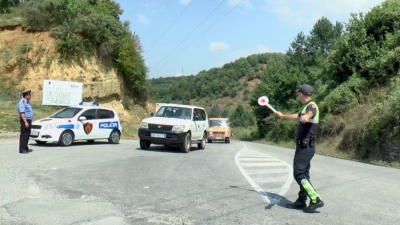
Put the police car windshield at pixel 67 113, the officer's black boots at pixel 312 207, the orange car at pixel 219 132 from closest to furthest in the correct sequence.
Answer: the officer's black boots at pixel 312 207
the police car windshield at pixel 67 113
the orange car at pixel 219 132

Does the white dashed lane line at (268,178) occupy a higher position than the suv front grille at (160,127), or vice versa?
the suv front grille at (160,127)

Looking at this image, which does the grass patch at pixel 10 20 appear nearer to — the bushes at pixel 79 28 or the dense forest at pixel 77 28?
the dense forest at pixel 77 28

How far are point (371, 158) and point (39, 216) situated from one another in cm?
1695

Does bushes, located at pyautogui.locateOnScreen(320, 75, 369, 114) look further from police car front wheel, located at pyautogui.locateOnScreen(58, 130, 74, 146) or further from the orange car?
police car front wheel, located at pyautogui.locateOnScreen(58, 130, 74, 146)

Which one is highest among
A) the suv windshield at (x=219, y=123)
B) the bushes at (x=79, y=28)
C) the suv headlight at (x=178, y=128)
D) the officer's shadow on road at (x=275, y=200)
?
the bushes at (x=79, y=28)

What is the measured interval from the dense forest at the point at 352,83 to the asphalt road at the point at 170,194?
29.9ft

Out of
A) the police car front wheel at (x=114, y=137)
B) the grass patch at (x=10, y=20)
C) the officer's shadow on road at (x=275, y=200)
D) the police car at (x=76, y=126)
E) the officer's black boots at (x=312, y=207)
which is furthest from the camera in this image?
the grass patch at (x=10, y=20)

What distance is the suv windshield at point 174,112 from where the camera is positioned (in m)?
17.6

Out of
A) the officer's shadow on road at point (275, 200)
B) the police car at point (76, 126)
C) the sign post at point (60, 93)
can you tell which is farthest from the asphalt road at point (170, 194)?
the sign post at point (60, 93)

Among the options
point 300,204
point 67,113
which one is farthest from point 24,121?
point 300,204

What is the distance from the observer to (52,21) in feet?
115

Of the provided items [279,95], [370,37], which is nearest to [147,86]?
[279,95]

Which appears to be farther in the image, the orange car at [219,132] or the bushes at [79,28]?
the orange car at [219,132]

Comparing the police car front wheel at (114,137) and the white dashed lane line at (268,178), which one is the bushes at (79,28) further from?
the white dashed lane line at (268,178)
